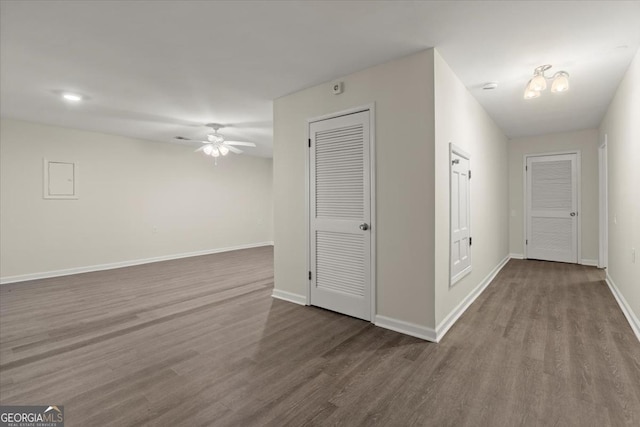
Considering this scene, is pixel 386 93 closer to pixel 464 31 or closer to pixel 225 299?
pixel 464 31

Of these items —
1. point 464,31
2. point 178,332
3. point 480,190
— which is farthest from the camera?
point 480,190

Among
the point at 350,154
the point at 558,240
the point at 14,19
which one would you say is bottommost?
the point at 558,240

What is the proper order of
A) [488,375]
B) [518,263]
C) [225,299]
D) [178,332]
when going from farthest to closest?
[518,263] < [225,299] < [178,332] < [488,375]

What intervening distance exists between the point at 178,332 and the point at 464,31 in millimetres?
3646

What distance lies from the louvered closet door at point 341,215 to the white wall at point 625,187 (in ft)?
8.15

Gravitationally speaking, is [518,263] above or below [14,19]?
below

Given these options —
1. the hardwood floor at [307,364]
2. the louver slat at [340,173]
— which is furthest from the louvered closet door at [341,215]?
the hardwood floor at [307,364]

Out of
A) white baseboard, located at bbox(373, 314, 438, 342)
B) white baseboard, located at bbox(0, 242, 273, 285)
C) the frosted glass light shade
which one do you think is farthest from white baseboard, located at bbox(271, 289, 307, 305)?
white baseboard, located at bbox(0, 242, 273, 285)

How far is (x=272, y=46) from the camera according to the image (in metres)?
2.60

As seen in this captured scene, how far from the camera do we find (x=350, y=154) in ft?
10.6

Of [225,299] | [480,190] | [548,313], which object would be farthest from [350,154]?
[548,313]
